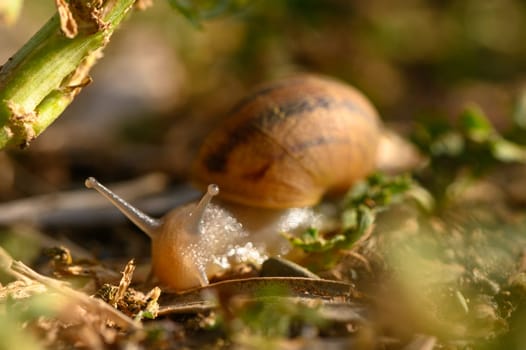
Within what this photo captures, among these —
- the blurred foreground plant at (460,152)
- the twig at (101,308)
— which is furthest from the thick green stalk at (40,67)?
the blurred foreground plant at (460,152)

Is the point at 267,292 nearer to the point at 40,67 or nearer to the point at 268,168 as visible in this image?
the point at 268,168

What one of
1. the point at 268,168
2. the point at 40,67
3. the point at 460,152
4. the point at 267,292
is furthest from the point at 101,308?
the point at 460,152

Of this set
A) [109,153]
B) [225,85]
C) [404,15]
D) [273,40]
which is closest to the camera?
[109,153]

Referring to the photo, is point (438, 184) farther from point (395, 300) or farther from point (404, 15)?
point (404, 15)

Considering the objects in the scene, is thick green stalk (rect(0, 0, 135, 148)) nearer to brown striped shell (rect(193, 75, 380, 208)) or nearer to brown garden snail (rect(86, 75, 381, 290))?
brown garden snail (rect(86, 75, 381, 290))

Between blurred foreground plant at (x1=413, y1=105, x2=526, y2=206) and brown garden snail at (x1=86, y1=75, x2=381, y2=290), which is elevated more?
brown garden snail at (x1=86, y1=75, x2=381, y2=290)

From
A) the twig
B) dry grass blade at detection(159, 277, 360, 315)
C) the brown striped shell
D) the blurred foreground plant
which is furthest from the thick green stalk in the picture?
the blurred foreground plant

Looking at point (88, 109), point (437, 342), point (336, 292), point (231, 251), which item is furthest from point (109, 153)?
point (437, 342)
